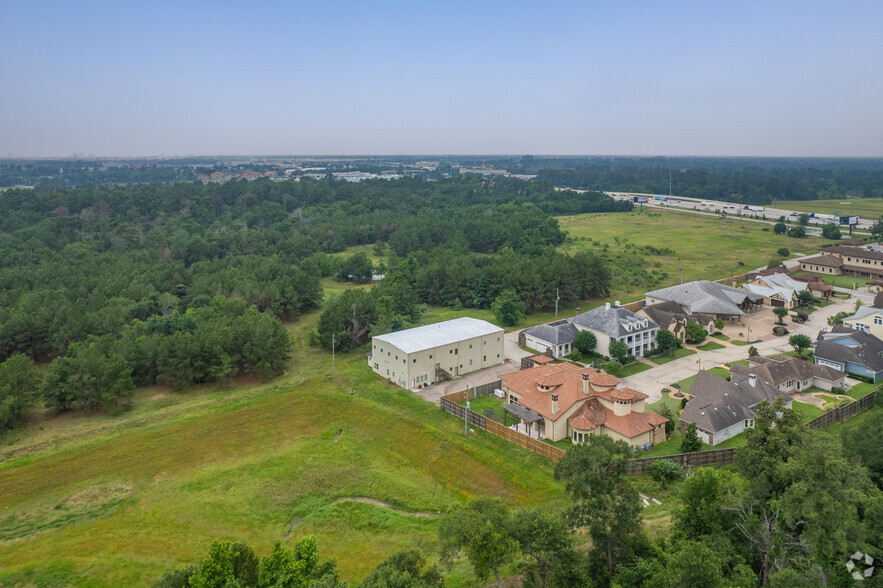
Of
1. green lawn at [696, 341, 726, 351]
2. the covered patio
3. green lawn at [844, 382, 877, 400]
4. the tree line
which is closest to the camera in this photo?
the tree line

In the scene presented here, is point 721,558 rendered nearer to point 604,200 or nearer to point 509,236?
point 509,236

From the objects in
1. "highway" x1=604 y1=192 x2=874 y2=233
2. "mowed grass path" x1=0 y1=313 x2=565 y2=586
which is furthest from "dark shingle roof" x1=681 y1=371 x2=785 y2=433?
"highway" x1=604 y1=192 x2=874 y2=233

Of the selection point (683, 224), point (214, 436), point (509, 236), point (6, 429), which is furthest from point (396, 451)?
point (683, 224)

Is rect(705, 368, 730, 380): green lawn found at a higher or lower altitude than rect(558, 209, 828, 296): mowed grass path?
lower

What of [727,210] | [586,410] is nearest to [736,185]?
[727,210]

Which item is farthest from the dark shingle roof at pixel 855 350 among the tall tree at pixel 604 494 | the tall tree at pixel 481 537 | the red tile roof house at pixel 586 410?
the tall tree at pixel 481 537

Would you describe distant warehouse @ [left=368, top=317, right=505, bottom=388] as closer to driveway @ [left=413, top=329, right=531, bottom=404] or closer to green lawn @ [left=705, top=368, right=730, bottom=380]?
driveway @ [left=413, top=329, right=531, bottom=404]

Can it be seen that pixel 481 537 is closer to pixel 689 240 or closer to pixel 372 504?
pixel 372 504
